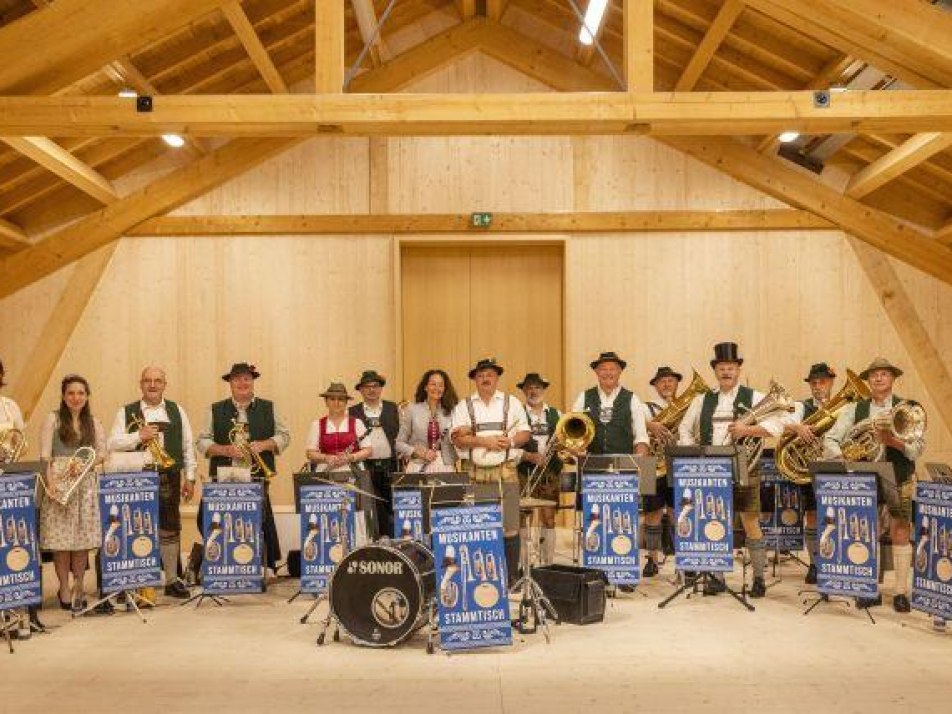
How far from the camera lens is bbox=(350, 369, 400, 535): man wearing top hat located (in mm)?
8516

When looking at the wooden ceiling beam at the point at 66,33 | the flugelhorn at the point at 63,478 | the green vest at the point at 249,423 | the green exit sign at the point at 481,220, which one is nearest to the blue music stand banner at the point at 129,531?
the flugelhorn at the point at 63,478

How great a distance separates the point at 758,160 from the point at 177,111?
705 cm

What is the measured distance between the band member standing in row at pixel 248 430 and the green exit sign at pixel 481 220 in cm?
409

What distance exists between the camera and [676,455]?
745 cm

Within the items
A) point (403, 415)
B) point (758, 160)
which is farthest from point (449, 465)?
point (758, 160)

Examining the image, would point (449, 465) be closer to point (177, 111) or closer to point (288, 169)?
point (177, 111)

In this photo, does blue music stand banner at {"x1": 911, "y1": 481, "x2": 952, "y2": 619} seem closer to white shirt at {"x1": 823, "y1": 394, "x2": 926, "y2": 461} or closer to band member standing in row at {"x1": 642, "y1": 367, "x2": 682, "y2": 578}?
white shirt at {"x1": 823, "y1": 394, "x2": 926, "y2": 461}

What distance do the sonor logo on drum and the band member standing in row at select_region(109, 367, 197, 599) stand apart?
2.18 metres

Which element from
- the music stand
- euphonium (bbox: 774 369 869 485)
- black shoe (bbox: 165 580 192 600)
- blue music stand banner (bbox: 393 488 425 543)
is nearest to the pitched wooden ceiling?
euphonium (bbox: 774 369 869 485)

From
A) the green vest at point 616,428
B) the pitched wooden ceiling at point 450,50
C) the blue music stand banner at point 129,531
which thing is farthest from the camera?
the pitched wooden ceiling at point 450,50

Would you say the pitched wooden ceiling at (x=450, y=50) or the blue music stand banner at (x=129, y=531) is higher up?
the pitched wooden ceiling at (x=450, y=50)

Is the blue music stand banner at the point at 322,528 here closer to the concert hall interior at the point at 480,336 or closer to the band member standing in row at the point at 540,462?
the concert hall interior at the point at 480,336

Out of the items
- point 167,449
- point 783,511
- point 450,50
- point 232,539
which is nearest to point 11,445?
point 167,449

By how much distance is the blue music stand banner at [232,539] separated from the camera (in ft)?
24.5
